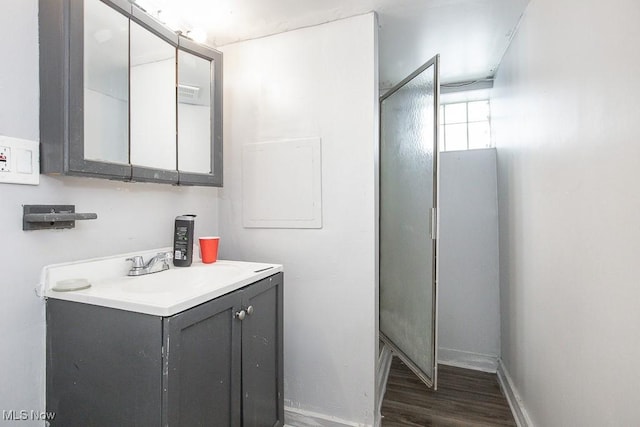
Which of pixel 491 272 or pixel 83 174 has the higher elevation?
pixel 83 174

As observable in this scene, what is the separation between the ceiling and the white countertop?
116 cm

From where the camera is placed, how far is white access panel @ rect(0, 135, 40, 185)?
3.08ft

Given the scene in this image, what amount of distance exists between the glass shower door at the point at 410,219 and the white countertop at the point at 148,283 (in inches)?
32.0

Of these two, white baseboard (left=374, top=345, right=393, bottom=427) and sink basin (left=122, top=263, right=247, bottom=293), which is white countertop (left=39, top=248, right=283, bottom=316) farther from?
white baseboard (left=374, top=345, right=393, bottom=427)

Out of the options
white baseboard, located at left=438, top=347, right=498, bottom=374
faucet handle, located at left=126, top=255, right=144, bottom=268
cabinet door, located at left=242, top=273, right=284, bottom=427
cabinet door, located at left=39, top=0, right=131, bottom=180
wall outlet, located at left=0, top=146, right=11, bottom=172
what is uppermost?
cabinet door, located at left=39, top=0, right=131, bottom=180

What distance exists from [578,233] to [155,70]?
1.85 metres

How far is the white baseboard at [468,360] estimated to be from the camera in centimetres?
226

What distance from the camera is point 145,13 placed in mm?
1295

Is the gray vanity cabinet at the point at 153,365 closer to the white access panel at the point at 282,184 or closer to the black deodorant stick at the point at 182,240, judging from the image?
the black deodorant stick at the point at 182,240

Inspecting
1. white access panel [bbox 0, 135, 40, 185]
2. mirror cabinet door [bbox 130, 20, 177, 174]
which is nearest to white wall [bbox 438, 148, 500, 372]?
mirror cabinet door [bbox 130, 20, 177, 174]

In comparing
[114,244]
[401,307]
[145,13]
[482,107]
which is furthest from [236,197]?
[482,107]

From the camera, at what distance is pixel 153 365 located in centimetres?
85

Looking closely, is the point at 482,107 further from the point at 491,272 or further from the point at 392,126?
the point at 491,272

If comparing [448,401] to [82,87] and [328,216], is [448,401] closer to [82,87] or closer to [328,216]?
[328,216]
